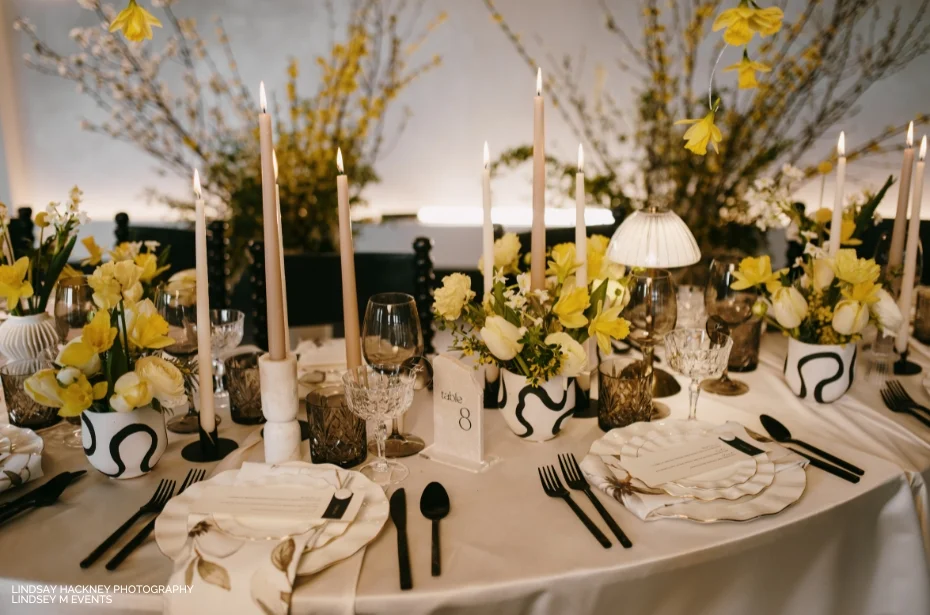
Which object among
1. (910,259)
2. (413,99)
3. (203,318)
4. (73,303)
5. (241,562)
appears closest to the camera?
(241,562)

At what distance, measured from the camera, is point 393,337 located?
1.22 metres

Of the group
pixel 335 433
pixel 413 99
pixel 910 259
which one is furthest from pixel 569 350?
pixel 413 99

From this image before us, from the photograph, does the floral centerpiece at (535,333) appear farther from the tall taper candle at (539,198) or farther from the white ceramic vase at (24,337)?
the white ceramic vase at (24,337)

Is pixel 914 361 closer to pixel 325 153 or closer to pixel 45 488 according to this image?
pixel 45 488

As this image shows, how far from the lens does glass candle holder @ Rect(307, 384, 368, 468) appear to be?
1.14m

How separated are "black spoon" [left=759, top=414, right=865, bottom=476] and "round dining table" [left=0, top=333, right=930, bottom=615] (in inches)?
1.0

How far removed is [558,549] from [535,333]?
375 millimetres

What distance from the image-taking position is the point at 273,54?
325cm

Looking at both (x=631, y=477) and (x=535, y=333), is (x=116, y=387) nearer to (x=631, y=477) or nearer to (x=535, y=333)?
(x=535, y=333)

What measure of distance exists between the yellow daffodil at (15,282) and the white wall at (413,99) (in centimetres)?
218

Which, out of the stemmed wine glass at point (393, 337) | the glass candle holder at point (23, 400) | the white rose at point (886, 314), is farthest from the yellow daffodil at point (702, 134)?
the glass candle holder at point (23, 400)

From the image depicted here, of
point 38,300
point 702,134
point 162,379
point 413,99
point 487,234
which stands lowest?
point 162,379

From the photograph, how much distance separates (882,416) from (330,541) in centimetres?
105

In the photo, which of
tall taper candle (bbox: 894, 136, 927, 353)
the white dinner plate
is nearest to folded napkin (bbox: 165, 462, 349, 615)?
the white dinner plate
